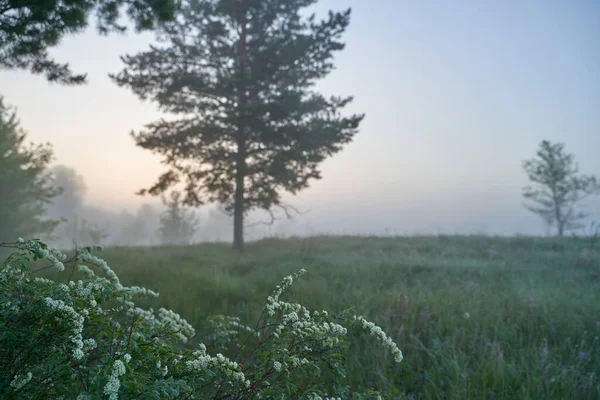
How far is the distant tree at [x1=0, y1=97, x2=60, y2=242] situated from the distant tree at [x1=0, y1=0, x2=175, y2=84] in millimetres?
13980

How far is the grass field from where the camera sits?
3.31 meters

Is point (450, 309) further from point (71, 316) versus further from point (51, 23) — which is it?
point (51, 23)

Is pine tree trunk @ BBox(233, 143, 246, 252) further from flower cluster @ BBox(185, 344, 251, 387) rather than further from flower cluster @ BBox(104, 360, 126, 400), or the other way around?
flower cluster @ BBox(104, 360, 126, 400)

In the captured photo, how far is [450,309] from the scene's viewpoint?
4.79m

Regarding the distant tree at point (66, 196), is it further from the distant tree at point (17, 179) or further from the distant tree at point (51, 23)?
the distant tree at point (51, 23)

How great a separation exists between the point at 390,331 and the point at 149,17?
261 inches

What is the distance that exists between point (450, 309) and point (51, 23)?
761 cm

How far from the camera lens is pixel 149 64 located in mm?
12453

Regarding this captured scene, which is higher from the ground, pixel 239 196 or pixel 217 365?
pixel 239 196

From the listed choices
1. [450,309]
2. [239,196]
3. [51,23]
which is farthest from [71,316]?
[239,196]

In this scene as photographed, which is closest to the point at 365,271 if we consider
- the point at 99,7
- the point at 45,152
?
the point at 99,7

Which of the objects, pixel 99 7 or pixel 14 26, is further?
pixel 99 7

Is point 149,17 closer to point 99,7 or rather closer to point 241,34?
point 99,7

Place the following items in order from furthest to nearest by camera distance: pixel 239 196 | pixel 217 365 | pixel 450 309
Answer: pixel 239 196, pixel 450 309, pixel 217 365
